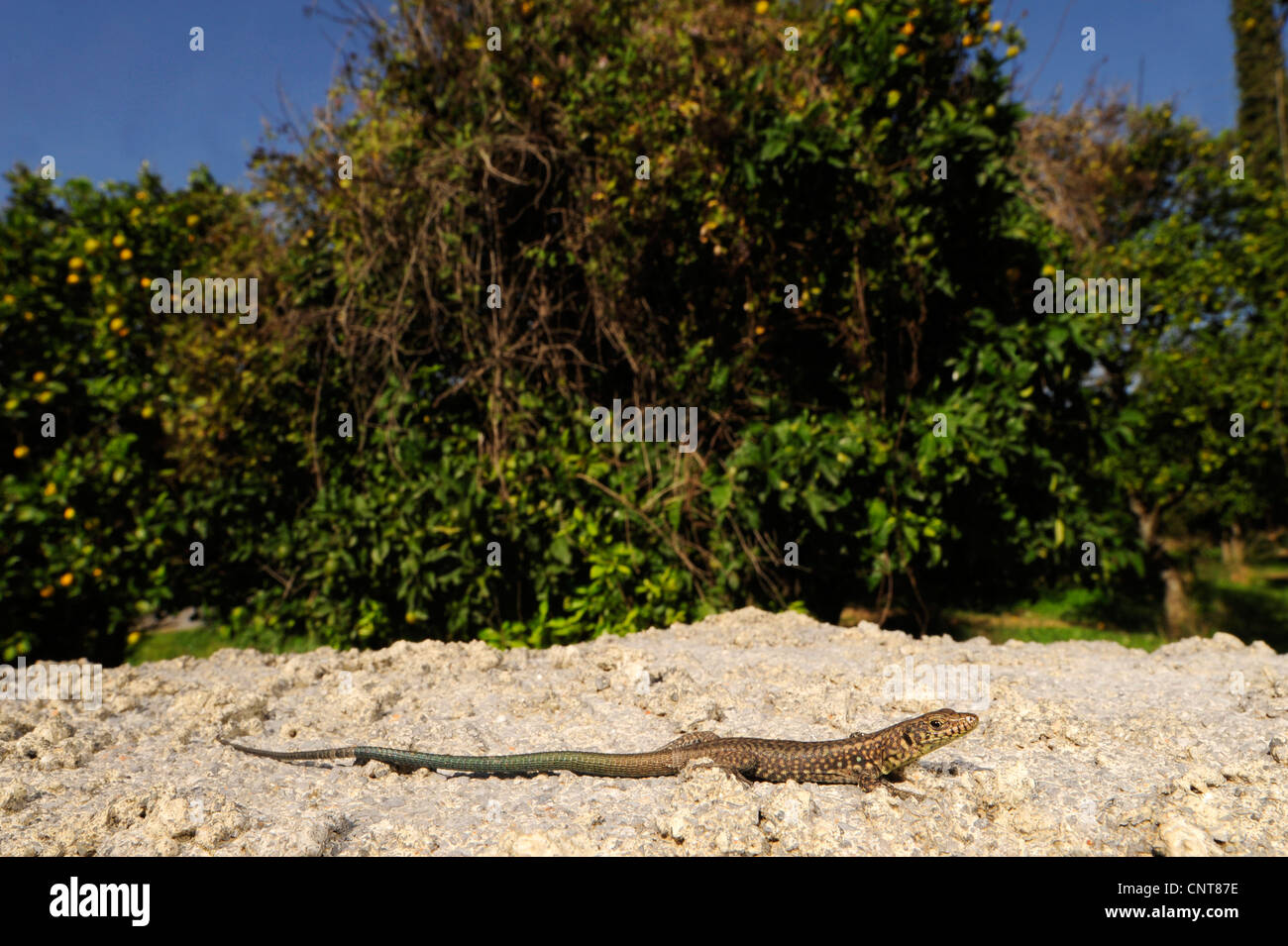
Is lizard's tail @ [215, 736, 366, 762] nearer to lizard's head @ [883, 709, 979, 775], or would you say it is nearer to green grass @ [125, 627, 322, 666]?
lizard's head @ [883, 709, 979, 775]

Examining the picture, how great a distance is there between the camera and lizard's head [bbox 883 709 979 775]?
8.87 ft

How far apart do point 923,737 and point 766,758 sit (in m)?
0.55

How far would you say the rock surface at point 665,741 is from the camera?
2.29 m

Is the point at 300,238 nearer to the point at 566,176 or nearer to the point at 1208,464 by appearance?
the point at 566,176

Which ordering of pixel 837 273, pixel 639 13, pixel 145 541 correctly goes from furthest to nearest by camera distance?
pixel 145 541 → pixel 639 13 → pixel 837 273

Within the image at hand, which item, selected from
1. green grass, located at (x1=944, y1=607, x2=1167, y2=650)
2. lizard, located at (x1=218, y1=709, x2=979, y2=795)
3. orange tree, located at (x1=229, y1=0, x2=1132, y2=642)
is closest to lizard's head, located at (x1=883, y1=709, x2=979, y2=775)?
lizard, located at (x1=218, y1=709, x2=979, y2=795)

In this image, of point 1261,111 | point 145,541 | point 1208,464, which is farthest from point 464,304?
point 1261,111

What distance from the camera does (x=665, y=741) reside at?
322cm

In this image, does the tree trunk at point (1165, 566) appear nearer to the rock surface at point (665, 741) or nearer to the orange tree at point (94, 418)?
the rock surface at point (665, 741)

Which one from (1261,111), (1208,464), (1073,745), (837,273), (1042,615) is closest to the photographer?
(1073,745)

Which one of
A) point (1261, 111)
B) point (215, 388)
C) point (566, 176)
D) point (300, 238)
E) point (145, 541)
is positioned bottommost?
point (145, 541)

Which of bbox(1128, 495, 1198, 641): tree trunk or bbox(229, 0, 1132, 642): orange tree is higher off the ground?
bbox(229, 0, 1132, 642): orange tree
